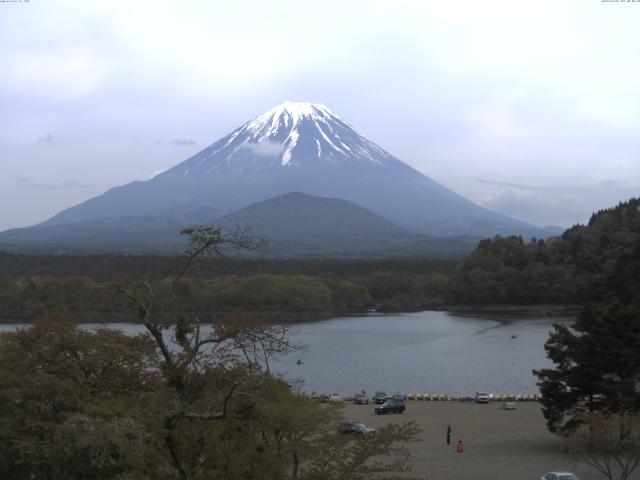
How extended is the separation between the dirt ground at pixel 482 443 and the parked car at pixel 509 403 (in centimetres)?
17

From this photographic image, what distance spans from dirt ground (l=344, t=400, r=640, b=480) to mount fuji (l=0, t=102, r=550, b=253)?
145233 mm

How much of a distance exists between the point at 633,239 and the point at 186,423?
48394 mm

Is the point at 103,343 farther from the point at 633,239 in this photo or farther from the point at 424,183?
the point at 424,183

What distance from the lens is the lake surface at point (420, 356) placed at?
23688 millimetres

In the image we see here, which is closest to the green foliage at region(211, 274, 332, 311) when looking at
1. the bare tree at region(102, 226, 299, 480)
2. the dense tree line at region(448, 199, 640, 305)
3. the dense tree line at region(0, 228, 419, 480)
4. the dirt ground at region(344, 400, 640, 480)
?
the dense tree line at region(448, 199, 640, 305)

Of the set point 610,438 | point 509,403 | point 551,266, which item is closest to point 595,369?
point 610,438

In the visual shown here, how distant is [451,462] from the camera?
12.8m

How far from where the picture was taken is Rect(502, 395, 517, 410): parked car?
18.4 m

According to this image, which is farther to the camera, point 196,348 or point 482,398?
point 482,398

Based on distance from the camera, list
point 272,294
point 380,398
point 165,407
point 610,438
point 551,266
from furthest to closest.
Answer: point 551,266
point 272,294
point 380,398
point 610,438
point 165,407

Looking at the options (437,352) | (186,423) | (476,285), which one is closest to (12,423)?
(186,423)

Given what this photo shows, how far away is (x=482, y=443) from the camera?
14305 mm

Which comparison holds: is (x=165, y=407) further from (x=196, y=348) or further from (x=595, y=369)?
(x=595, y=369)

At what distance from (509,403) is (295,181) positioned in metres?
154
